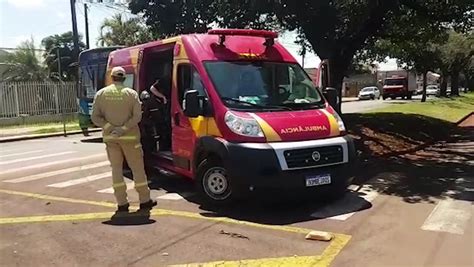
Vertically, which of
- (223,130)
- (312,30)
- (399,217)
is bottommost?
(399,217)

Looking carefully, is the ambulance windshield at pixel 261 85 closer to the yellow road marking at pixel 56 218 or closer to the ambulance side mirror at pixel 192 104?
the ambulance side mirror at pixel 192 104

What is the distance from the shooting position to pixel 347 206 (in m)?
7.66

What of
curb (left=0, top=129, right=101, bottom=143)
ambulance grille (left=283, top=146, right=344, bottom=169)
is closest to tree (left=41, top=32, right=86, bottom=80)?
curb (left=0, top=129, right=101, bottom=143)

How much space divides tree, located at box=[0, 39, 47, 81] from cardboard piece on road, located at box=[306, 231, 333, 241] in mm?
32946

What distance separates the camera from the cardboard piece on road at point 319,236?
6.01 meters

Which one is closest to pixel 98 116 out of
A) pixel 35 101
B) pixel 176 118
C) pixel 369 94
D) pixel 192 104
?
pixel 192 104

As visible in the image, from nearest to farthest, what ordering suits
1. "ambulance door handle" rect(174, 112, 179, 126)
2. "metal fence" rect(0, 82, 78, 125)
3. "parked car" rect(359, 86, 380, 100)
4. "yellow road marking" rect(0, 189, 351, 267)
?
"yellow road marking" rect(0, 189, 351, 267) → "ambulance door handle" rect(174, 112, 179, 126) → "metal fence" rect(0, 82, 78, 125) → "parked car" rect(359, 86, 380, 100)

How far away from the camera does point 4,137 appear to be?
21.2 metres

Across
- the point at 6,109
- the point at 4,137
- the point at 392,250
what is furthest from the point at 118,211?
the point at 6,109

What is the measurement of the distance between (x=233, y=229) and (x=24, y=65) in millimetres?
33543

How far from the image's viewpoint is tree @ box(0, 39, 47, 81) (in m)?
35.7

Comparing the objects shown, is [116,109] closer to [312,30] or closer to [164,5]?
[164,5]

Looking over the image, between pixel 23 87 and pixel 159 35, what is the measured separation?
11.0 metres

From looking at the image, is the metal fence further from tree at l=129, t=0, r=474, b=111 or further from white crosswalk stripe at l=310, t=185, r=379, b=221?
white crosswalk stripe at l=310, t=185, r=379, b=221
